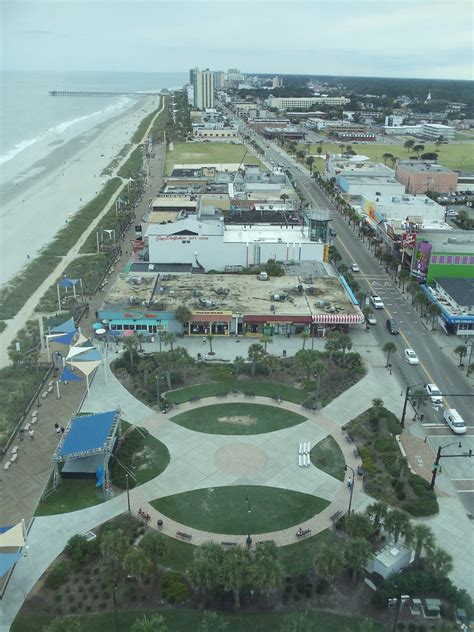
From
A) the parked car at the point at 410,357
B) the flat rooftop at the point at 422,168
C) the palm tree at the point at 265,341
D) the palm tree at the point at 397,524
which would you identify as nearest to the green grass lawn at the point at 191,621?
the palm tree at the point at 397,524

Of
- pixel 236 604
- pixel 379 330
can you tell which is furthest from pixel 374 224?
pixel 236 604

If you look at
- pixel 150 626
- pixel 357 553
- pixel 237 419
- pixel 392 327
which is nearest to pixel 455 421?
pixel 237 419

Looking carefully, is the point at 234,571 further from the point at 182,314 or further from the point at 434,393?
the point at 182,314

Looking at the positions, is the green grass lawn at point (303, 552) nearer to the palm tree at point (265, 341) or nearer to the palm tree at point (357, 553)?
the palm tree at point (357, 553)

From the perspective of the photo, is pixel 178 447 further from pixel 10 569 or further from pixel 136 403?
pixel 10 569

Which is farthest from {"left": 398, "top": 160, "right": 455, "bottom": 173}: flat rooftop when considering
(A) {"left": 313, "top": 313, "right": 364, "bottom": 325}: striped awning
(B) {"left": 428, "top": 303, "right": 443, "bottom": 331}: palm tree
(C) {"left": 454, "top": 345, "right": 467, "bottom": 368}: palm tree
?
(C) {"left": 454, "top": 345, "right": 467, "bottom": 368}: palm tree

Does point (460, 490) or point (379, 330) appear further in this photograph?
point (379, 330)
